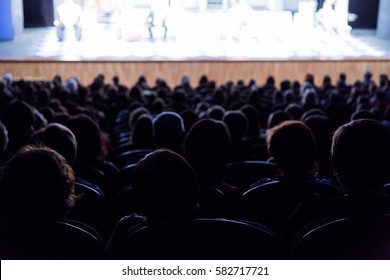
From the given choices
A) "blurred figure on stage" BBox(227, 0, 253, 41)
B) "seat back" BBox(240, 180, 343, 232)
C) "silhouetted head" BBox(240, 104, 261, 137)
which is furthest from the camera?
"blurred figure on stage" BBox(227, 0, 253, 41)

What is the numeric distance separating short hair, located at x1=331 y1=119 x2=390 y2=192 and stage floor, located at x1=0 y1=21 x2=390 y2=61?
7789mm

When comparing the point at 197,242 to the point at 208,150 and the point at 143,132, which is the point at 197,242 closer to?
the point at 208,150

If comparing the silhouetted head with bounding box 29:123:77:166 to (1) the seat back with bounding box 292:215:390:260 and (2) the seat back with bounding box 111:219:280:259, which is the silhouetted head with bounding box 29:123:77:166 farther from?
(1) the seat back with bounding box 292:215:390:260

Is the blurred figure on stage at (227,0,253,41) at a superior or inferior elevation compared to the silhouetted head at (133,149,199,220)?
inferior

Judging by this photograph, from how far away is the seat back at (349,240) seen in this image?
130cm

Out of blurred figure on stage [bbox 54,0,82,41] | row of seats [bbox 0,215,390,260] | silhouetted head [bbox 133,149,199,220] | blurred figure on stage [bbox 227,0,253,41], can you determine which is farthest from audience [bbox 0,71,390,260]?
blurred figure on stage [bbox 227,0,253,41]

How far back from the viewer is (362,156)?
165 cm

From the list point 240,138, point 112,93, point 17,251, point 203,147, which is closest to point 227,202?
point 203,147

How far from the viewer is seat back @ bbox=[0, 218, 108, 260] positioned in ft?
4.21

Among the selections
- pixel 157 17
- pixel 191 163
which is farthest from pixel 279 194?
pixel 157 17

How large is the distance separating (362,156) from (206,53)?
8.24 meters

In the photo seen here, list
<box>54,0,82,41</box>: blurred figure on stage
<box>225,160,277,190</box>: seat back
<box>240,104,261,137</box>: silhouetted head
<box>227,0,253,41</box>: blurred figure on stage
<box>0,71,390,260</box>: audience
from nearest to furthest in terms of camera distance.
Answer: <box>0,71,390,260</box>: audience < <box>225,160,277,190</box>: seat back < <box>240,104,261,137</box>: silhouetted head < <box>54,0,82,41</box>: blurred figure on stage < <box>227,0,253,41</box>: blurred figure on stage

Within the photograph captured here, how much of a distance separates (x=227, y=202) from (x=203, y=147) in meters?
0.36

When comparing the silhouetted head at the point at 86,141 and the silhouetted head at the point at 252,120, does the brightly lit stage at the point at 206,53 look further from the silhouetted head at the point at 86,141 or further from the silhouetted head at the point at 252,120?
the silhouetted head at the point at 86,141
